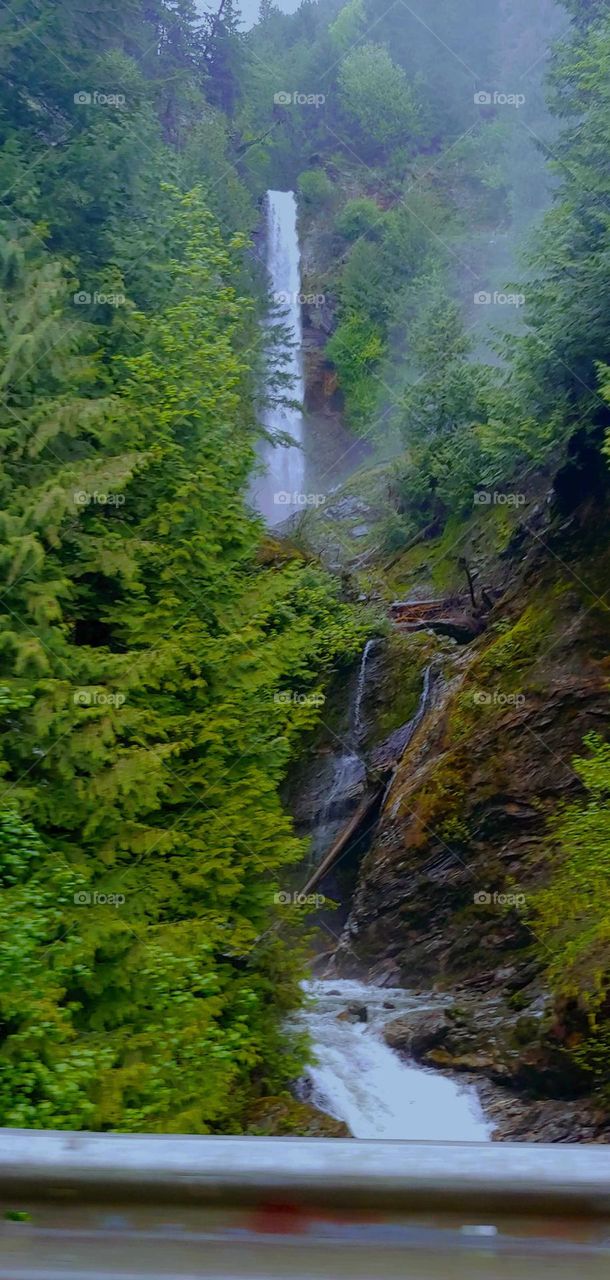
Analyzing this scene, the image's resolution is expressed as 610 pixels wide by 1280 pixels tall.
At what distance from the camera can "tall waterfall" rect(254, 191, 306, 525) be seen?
997cm

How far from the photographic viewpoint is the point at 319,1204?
5.62ft

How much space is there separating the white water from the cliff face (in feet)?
0.56

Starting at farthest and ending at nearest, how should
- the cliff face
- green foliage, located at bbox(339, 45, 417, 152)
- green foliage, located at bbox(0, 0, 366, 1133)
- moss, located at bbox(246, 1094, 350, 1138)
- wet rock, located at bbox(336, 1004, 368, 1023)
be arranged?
green foliage, located at bbox(339, 45, 417, 152) < wet rock, located at bbox(336, 1004, 368, 1023) < the cliff face < moss, located at bbox(246, 1094, 350, 1138) < green foliage, located at bbox(0, 0, 366, 1133)

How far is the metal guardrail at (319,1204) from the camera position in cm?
167

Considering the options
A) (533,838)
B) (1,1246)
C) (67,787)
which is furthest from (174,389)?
(1,1246)

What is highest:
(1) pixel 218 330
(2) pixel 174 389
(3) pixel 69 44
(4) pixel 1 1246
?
(3) pixel 69 44

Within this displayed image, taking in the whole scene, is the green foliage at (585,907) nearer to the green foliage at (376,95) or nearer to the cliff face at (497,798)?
the cliff face at (497,798)

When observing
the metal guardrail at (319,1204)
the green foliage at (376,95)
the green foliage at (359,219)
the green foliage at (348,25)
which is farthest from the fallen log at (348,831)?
the green foliage at (348,25)

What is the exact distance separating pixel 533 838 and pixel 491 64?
10580 millimetres

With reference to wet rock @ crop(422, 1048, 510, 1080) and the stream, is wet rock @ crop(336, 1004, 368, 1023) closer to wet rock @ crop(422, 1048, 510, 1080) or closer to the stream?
the stream

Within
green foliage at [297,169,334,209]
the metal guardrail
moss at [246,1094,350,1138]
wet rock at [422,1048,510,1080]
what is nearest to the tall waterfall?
green foliage at [297,169,334,209]

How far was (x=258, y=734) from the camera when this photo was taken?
23.4ft

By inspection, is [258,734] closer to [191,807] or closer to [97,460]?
[191,807]

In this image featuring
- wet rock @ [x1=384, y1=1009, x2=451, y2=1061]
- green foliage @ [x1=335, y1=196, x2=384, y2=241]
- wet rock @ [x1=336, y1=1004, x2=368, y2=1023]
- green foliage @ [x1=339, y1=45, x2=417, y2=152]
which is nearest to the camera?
wet rock @ [x1=384, y1=1009, x2=451, y2=1061]
